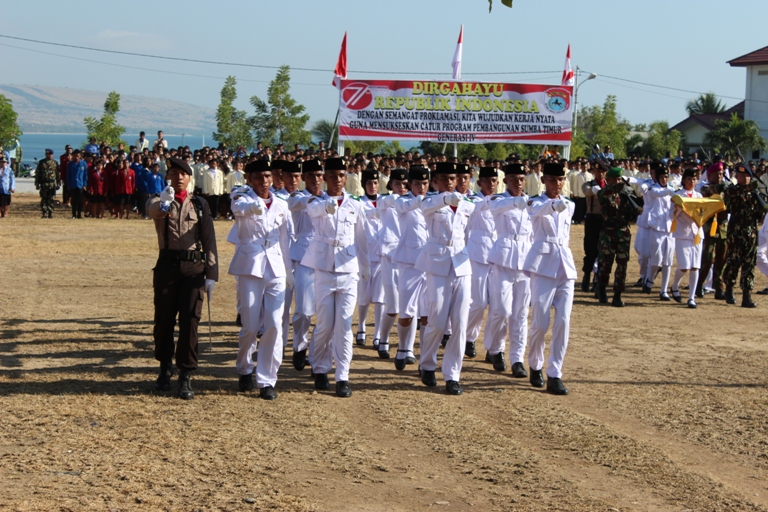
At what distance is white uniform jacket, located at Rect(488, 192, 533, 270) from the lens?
9.83m

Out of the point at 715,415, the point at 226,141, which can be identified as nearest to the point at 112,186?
the point at 226,141

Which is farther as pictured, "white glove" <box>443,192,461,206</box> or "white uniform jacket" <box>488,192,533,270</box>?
"white uniform jacket" <box>488,192,533,270</box>

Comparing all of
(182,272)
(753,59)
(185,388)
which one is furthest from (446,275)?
(753,59)

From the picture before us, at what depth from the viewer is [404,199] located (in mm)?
9906

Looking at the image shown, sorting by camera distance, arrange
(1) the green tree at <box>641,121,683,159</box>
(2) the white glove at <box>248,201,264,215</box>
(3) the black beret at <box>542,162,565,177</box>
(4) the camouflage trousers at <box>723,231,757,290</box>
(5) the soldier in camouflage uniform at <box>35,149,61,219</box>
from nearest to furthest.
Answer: (2) the white glove at <box>248,201,264,215</box> < (3) the black beret at <box>542,162,565,177</box> < (4) the camouflage trousers at <box>723,231,757,290</box> < (5) the soldier in camouflage uniform at <box>35,149,61,219</box> < (1) the green tree at <box>641,121,683,159</box>

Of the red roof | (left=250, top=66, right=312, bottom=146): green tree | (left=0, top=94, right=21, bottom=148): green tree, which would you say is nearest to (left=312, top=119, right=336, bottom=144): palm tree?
(left=250, top=66, right=312, bottom=146): green tree

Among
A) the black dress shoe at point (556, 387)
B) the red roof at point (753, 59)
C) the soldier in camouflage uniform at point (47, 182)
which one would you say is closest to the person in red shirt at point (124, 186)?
the soldier in camouflage uniform at point (47, 182)

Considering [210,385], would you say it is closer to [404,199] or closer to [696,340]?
[404,199]

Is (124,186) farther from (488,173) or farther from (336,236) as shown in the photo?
(336,236)

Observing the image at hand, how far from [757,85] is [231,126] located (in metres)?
36.7

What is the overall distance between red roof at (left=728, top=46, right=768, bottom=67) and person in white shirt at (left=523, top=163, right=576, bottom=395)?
2322 inches

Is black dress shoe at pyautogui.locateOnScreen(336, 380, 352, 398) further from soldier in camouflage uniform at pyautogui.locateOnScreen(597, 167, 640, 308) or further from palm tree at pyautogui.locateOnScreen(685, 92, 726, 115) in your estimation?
palm tree at pyautogui.locateOnScreen(685, 92, 726, 115)

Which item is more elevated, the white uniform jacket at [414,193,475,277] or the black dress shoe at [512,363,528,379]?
the white uniform jacket at [414,193,475,277]

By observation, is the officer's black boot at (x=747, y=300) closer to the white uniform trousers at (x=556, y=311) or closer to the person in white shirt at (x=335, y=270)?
the white uniform trousers at (x=556, y=311)
